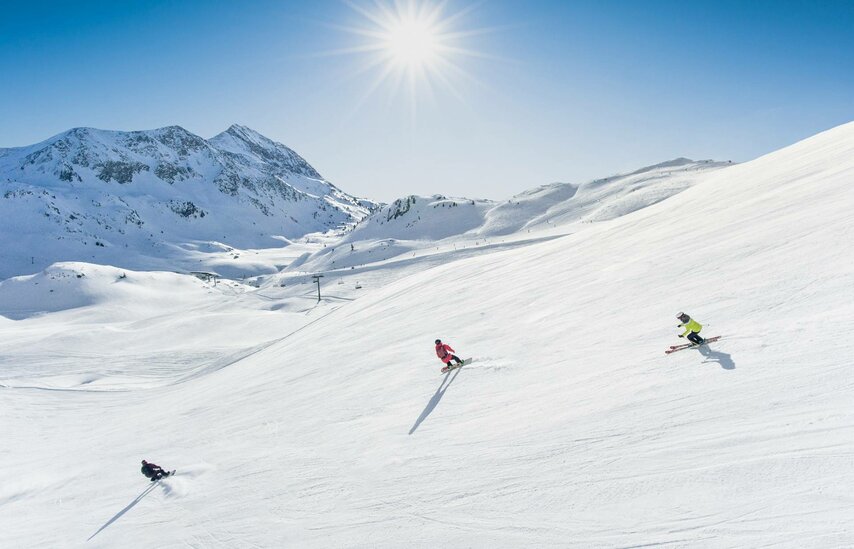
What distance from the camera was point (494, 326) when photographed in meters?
13.9

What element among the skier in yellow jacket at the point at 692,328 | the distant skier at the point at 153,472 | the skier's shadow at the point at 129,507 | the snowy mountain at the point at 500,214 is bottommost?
the skier's shadow at the point at 129,507

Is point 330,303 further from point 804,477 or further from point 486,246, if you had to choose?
point 804,477

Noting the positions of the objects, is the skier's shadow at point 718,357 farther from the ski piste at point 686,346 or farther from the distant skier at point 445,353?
the distant skier at point 445,353

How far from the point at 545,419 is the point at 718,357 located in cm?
325

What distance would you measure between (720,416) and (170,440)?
15.8 meters

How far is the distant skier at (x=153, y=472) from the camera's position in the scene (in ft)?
37.0

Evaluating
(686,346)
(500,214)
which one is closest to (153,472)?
(686,346)

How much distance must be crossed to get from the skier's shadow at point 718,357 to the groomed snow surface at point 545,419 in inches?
1.6

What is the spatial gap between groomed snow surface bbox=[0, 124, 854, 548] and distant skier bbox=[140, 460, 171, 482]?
1.27 ft

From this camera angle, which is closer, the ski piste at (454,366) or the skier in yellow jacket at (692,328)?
the skier in yellow jacket at (692,328)

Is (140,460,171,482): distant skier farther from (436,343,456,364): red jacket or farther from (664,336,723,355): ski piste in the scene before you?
(664,336,723,355): ski piste

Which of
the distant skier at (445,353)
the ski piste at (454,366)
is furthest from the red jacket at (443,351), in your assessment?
the ski piste at (454,366)

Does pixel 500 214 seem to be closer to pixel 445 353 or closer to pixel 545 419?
pixel 445 353

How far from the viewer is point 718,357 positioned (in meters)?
7.57
